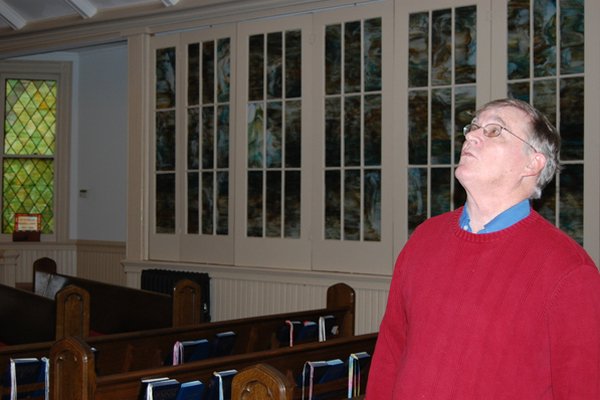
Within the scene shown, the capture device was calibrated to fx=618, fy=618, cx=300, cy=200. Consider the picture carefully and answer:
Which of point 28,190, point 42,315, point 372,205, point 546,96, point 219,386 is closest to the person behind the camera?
point 219,386

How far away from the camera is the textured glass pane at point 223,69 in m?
5.54

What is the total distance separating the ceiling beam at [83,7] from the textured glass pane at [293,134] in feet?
7.69

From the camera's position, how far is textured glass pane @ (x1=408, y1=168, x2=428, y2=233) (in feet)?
15.3

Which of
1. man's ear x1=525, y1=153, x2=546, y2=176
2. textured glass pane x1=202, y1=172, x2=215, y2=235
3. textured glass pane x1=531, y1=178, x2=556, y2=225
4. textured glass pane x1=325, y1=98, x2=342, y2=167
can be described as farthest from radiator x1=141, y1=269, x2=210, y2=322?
man's ear x1=525, y1=153, x2=546, y2=176

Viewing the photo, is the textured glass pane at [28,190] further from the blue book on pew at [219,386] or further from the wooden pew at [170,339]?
the blue book on pew at [219,386]

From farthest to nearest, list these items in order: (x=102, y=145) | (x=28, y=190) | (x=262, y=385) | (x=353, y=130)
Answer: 1. (x=28, y=190)
2. (x=102, y=145)
3. (x=353, y=130)
4. (x=262, y=385)

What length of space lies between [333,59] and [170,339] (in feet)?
9.49

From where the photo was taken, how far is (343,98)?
5000 mm

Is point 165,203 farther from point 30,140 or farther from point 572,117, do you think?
point 572,117

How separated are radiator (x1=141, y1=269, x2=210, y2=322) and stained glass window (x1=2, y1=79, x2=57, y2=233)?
2.60 meters

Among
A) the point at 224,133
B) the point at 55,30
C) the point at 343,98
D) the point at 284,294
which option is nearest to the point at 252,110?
the point at 224,133

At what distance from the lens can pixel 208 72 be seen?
5.65 meters

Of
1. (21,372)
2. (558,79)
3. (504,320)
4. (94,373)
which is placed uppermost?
(558,79)

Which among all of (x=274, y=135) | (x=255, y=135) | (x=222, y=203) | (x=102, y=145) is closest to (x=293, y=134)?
(x=274, y=135)
